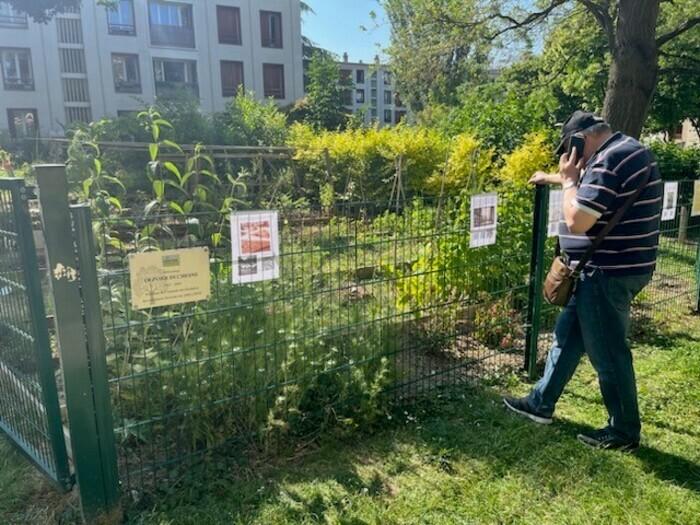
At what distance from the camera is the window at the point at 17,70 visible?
2808cm

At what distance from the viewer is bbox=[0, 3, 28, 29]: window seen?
1078 inches

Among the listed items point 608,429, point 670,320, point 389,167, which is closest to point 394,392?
point 608,429

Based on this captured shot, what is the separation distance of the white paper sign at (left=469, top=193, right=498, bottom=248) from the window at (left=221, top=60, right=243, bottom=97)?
31.1 meters

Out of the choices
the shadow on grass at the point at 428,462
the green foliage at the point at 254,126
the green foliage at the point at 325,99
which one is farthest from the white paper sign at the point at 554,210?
the green foliage at the point at 325,99

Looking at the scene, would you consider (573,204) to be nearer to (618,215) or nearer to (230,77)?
(618,215)

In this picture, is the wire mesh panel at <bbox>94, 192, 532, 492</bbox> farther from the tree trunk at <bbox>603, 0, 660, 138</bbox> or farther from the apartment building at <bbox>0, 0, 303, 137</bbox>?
the apartment building at <bbox>0, 0, 303, 137</bbox>

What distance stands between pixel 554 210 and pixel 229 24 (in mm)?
32461

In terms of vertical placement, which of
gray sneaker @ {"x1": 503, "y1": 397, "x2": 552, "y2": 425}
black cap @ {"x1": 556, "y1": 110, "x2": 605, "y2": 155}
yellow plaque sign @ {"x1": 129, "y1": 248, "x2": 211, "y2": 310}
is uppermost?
black cap @ {"x1": 556, "y1": 110, "x2": 605, "y2": 155}

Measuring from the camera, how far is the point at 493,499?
2686 millimetres

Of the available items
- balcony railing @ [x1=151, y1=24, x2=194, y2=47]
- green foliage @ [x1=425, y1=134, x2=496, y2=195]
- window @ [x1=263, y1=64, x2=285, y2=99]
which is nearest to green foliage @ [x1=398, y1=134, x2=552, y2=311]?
green foliage @ [x1=425, y1=134, x2=496, y2=195]

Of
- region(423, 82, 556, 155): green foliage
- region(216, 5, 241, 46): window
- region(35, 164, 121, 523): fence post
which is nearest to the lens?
region(35, 164, 121, 523): fence post

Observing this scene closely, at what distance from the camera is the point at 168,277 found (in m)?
2.46

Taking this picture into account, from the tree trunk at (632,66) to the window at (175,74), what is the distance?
28.1m

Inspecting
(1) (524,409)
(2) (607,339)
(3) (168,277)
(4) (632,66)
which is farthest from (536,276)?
(4) (632,66)
